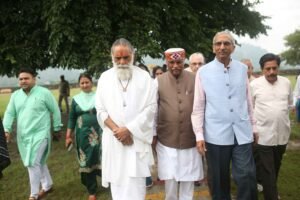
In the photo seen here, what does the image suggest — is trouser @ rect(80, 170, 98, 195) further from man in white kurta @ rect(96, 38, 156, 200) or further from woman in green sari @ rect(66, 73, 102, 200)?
man in white kurta @ rect(96, 38, 156, 200)

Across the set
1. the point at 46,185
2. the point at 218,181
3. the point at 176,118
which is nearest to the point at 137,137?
the point at 176,118

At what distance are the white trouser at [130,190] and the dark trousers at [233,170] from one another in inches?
31.0

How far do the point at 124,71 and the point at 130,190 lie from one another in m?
1.32

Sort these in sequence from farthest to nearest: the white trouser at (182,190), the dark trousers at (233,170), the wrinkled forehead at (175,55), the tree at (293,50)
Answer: the tree at (293,50) → the white trouser at (182,190) → the wrinkled forehead at (175,55) → the dark trousers at (233,170)

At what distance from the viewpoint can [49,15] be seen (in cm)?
936

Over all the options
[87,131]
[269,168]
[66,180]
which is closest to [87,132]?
[87,131]

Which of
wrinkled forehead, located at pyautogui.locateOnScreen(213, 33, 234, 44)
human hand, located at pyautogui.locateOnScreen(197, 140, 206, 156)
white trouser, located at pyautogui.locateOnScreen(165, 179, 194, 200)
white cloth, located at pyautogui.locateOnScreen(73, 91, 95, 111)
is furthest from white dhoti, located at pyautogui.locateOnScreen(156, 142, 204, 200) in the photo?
white cloth, located at pyautogui.locateOnScreen(73, 91, 95, 111)

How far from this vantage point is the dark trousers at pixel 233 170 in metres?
4.09

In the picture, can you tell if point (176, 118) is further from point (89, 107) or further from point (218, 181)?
point (89, 107)

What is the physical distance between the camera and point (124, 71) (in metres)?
4.32

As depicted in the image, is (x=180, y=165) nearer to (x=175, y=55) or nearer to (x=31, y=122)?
(x=175, y=55)

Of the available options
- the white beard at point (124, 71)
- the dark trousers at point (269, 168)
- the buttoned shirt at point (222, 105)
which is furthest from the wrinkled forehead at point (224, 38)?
the dark trousers at point (269, 168)

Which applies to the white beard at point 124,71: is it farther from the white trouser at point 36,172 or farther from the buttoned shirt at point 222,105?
the white trouser at point 36,172

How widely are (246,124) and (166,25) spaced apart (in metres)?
6.87
